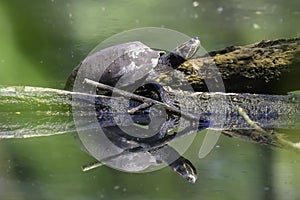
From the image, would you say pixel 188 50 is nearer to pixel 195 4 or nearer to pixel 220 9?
pixel 220 9

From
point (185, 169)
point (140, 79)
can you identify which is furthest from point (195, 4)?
point (185, 169)

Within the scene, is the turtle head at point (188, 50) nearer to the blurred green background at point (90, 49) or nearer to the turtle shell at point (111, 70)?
the turtle shell at point (111, 70)

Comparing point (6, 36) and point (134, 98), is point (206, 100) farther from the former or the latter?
point (6, 36)

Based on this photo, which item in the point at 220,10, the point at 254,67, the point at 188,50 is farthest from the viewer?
the point at 220,10

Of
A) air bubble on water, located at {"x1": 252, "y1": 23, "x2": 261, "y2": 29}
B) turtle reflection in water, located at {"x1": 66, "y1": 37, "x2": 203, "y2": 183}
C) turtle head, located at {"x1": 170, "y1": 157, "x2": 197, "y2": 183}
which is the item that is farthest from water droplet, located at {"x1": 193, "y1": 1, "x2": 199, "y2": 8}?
turtle head, located at {"x1": 170, "y1": 157, "x2": 197, "y2": 183}

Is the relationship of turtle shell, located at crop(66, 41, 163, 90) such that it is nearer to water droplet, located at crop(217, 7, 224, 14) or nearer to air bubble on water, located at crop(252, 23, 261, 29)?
air bubble on water, located at crop(252, 23, 261, 29)

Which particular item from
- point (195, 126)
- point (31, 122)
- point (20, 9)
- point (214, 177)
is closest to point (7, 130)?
point (31, 122)
